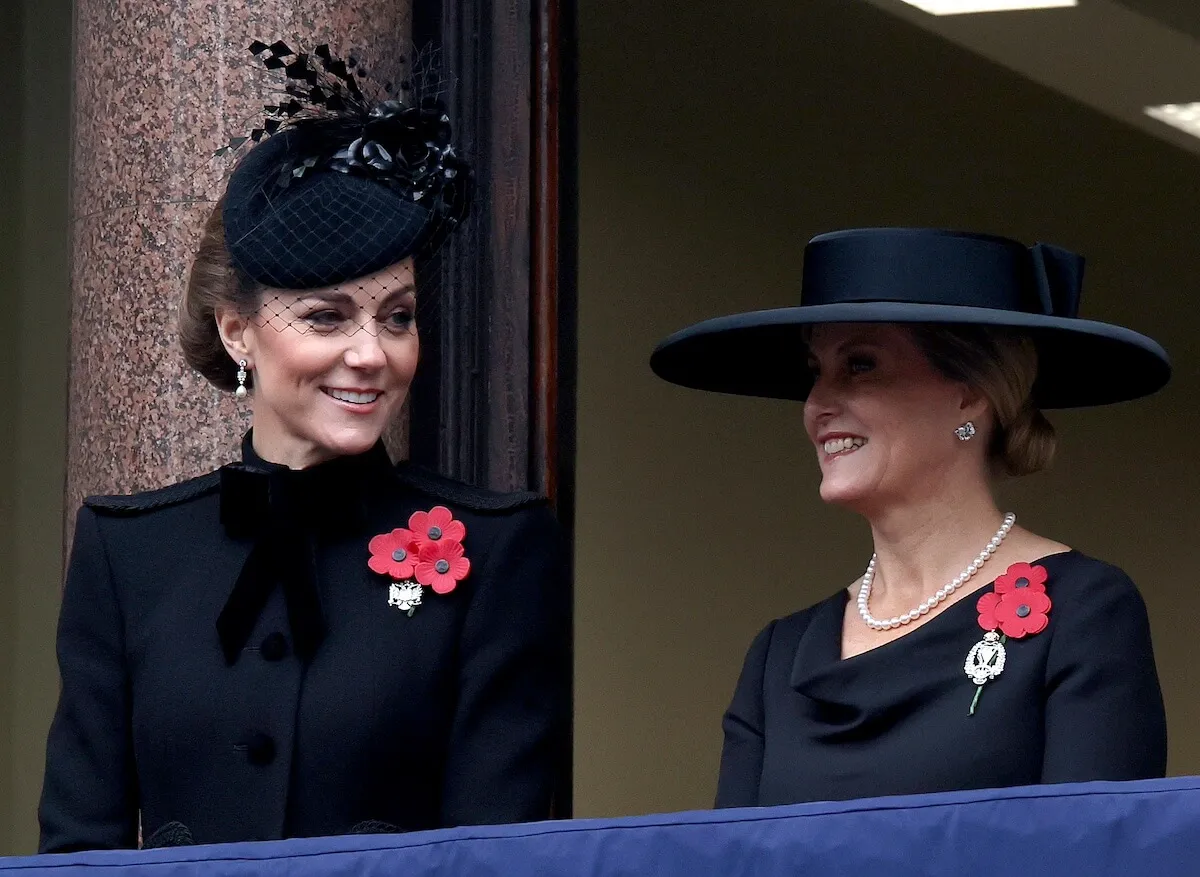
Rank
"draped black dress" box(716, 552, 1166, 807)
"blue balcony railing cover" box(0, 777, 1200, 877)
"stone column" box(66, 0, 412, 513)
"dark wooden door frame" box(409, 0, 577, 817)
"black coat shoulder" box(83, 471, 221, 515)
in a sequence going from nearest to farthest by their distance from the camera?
"blue balcony railing cover" box(0, 777, 1200, 877) → "draped black dress" box(716, 552, 1166, 807) → "black coat shoulder" box(83, 471, 221, 515) → "stone column" box(66, 0, 412, 513) → "dark wooden door frame" box(409, 0, 577, 817)

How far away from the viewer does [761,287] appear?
7352mm

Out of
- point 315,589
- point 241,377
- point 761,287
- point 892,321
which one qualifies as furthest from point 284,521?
point 761,287

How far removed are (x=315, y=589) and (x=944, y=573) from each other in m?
0.87

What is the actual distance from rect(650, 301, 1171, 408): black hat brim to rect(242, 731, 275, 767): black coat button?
880 millimetres

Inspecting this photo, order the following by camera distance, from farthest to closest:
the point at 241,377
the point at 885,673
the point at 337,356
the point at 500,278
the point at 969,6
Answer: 1. the point at 969,6
2. the point at 500,278
3. the point at 241,377
4. the point at 337,356
5. the point at 885,673

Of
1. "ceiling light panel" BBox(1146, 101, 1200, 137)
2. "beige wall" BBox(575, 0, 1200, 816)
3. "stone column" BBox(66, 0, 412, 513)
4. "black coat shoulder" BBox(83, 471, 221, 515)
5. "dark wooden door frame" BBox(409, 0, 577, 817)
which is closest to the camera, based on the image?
"black coat shoulder" BBox(83, 471, 221, 515)

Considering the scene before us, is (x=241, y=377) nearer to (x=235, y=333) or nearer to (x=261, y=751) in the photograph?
(x=235, y=333)

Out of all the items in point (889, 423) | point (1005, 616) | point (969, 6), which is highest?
point (969, 6)

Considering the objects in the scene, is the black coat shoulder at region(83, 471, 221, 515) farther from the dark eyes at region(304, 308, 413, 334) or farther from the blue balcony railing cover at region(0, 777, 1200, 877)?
the blue balcony railing cover at region(0, 777, 1200, 877)

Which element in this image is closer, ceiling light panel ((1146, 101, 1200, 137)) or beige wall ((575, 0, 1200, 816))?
beige wall ((575, 0, 1200, 816))

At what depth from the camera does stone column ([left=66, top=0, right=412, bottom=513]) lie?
12.3 feet

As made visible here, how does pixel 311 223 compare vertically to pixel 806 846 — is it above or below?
above

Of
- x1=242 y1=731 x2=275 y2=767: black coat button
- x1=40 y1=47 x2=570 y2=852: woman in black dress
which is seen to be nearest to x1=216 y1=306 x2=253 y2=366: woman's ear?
x1=40 y1=47 x2=570 y2=852: woman in black dress

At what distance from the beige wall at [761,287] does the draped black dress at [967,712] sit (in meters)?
3.99
